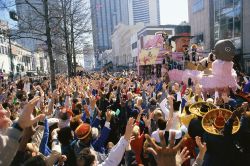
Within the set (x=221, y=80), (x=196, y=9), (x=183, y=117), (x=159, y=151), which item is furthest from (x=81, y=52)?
(x=159, y=151)

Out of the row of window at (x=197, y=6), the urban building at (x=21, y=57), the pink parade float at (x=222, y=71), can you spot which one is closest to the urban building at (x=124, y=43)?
the urban building at (x=21, y=57)

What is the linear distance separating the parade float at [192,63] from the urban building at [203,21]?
8.96 meters

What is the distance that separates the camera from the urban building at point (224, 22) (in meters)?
29.4

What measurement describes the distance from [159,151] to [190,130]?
161 centimetres

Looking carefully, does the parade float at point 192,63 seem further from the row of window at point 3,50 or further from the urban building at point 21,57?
the urban building at point 21,57

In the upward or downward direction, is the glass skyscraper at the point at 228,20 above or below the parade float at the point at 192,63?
above

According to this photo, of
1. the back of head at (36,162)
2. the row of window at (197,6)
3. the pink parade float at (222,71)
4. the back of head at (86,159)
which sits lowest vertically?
the back of head at (86,159)

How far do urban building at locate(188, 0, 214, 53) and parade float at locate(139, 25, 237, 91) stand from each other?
353 inches

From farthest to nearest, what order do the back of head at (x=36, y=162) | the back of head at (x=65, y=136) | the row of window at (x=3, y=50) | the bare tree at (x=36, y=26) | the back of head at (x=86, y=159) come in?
the row of window at (x=3, y=50) < the bare tree at (x=36, y=26) < the back of head at (x=65, y=136) < the back of head at (x=86, y=159) < the back of head at (x=36, y=162)

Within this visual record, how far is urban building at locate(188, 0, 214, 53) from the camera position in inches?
1503

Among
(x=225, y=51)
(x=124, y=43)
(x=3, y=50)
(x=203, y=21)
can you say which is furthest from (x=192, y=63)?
(x=124, y=43)

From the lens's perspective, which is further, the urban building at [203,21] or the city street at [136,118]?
the urban building at [203,21]

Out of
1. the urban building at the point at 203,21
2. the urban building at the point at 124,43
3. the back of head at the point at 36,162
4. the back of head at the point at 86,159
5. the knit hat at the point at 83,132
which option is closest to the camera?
the back of head at the point at 36,162

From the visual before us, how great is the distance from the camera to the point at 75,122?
4.91 m
